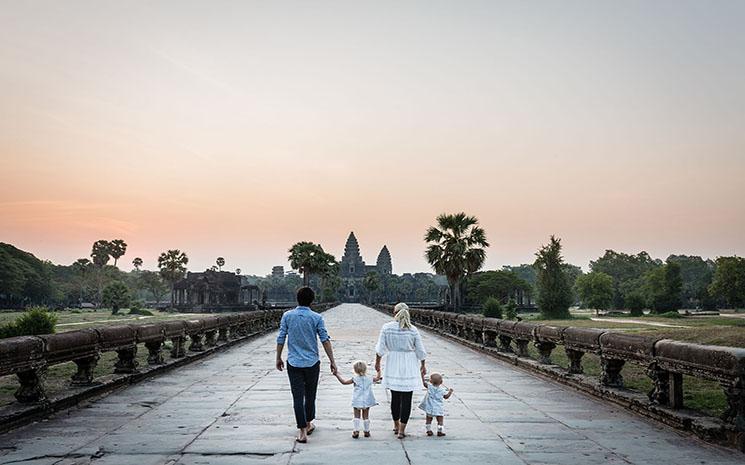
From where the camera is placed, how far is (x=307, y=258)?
328ft

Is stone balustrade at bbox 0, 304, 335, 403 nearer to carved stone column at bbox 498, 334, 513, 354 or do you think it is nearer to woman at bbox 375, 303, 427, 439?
woman at bbox 375, 303, 427, 439

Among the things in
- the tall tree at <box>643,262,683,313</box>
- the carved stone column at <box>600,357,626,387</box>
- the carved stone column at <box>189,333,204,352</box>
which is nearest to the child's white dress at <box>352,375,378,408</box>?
the carved stone column at <box>600,357,626,387</box>

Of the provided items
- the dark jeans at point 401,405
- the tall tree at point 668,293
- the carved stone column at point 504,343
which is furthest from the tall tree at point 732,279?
the dark jeans at point 401,405

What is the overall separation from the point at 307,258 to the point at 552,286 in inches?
1800

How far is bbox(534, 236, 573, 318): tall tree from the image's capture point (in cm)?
6281

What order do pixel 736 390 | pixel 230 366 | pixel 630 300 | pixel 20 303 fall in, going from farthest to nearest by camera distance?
pixel 20 303
pixel 630 300
pixel 230 366
pixel 736 390

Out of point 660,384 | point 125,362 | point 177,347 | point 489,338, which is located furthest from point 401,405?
point 489,338

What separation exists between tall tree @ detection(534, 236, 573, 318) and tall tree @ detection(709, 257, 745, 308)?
3701 centimetres

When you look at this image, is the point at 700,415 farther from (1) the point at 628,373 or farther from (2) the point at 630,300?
(2) the point at 630,300

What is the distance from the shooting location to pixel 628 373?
54.9 feet

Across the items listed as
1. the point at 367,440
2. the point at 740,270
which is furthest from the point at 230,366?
the point at 740,270

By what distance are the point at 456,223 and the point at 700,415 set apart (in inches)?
1675

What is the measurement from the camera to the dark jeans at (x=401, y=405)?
26.2ft

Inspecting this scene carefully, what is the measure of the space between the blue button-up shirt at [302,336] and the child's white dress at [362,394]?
61 cm
